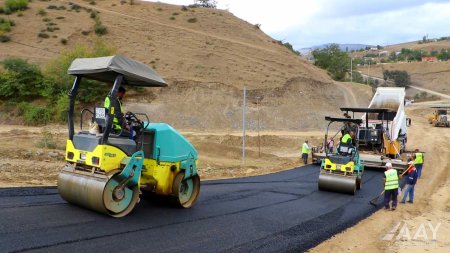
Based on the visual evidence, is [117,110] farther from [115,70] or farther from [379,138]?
[379,138]

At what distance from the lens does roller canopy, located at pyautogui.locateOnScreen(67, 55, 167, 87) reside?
637cm

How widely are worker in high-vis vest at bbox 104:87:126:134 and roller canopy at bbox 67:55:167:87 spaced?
1.05 feet

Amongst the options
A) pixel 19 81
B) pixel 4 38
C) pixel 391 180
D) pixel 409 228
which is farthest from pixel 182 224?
pixel 4 38

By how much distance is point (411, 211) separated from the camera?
10.8 m

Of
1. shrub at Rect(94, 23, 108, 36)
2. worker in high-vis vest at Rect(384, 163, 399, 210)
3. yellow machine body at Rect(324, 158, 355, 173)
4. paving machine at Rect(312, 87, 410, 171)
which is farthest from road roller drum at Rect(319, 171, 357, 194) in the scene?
shrub at Rect(94, 23, 108, 36)

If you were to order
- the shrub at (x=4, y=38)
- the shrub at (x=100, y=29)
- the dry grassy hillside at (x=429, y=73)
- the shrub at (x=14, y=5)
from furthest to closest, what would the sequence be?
the dry grassy hillside at (x=429, y=73)
the shrub at (x=14, y=5)
the shrub at (x=100, y=29)
the shrub at (x=4, y=38)

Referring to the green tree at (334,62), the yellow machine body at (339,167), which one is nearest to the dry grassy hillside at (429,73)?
the green tree at (334,62)

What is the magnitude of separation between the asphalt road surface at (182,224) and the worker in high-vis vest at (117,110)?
1.36 meters

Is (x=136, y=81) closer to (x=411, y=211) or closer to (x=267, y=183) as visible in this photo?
(x=267, y=183)

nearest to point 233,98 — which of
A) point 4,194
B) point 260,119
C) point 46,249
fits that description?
point 260,119

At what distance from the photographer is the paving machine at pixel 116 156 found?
6277mm

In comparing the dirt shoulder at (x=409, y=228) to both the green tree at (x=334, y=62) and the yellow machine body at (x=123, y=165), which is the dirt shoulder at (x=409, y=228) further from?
the green tree at (x=334, y=62)

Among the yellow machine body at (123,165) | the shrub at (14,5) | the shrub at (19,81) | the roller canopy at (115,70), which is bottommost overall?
the yellow machine body at (123,165)

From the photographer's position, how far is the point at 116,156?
643 cm
